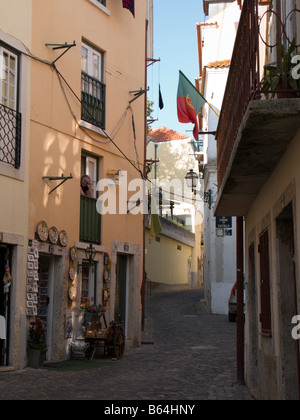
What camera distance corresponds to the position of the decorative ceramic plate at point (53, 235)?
13.9m

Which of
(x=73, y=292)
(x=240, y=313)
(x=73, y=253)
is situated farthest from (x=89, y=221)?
(x=240, y=313)

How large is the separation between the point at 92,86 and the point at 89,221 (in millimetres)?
3367

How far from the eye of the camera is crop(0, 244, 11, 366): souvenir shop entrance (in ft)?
40.2

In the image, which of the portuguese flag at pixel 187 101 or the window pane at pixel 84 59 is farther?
the window pane at pixel 84 59

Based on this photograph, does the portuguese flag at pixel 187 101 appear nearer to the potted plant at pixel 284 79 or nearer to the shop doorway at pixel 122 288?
the shop doorway at pixel 122 288

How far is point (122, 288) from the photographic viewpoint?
57.9 feet

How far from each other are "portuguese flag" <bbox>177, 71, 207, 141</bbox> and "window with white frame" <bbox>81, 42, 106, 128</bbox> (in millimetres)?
2086

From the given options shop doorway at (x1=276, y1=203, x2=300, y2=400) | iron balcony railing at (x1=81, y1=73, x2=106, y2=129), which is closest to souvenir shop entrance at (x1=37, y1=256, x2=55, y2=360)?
iron balcony railing at (x1=81, y1=73, x2=106, y2=129)

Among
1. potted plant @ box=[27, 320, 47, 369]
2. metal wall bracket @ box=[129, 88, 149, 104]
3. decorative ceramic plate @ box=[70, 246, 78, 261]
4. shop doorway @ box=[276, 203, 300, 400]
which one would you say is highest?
metal wall bracket @ box=[129, 88, 149, 104]

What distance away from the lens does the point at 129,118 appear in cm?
1800

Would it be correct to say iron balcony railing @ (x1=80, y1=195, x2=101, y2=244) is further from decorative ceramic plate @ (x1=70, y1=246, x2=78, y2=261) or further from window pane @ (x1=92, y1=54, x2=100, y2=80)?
window pane @ (x1=92, y1=54, x2=100, y2=80)

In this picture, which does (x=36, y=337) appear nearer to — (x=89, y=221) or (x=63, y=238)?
(x=63, y=238)

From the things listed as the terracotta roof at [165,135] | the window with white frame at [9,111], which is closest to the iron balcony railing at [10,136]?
the window with white frame at [9,111]

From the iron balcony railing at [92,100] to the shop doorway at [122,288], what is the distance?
372cm
